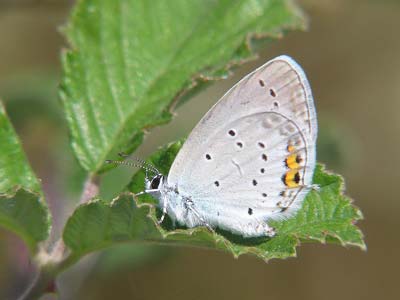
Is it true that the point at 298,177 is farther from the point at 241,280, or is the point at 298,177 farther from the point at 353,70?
the point at 353,70

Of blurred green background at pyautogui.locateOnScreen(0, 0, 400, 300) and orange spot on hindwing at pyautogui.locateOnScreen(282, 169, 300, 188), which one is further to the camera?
blurred green background at pyautogui.locateOnScreen(0, 0, 400, 300)

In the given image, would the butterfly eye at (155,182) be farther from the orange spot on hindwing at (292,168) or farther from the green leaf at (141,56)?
the orange spot on hindwing at (292,168)

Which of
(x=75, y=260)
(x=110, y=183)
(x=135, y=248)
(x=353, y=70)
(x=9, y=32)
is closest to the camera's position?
(x=75, y=260)

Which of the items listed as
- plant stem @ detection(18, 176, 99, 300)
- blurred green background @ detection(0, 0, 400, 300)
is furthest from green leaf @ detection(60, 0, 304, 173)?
blurred green background @ detection(0, 0, 400, 300)

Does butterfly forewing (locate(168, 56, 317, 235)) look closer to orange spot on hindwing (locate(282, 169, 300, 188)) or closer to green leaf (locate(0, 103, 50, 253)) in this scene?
orange spot on hindwing (locate(282, 169, 300, 188))

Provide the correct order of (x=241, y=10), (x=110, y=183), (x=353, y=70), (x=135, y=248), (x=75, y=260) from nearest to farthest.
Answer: (x=75, y=260) → (x=241, y=10) → (x=110, y=183) → (x=135, y=248) → (x=353, y=70)

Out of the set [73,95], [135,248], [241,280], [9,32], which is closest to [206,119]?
[73,95]
